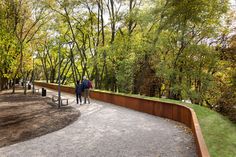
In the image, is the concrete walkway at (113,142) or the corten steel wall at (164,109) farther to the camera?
A: the corten steel wall at (164,109)

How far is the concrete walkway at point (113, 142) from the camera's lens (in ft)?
21.0

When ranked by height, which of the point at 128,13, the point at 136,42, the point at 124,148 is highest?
the point at 128,13

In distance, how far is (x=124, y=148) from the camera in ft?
22.2

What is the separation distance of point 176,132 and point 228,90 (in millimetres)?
10135

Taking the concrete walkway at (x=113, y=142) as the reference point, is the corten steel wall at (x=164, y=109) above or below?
above

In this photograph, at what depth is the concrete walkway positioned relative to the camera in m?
6.40

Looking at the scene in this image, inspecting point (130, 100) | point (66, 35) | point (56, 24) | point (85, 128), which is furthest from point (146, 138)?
point (66, 35)

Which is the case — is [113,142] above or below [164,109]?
below

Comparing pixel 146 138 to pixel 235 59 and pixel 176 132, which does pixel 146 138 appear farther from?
pixel 235 59

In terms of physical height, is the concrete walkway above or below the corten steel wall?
below

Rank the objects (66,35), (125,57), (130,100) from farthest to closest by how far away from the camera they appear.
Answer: (66,35), (125,57), (130,100)

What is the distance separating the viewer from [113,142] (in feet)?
24.2

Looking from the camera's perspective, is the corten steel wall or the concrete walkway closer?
the concrete walkway

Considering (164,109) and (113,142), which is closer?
(113,142)
